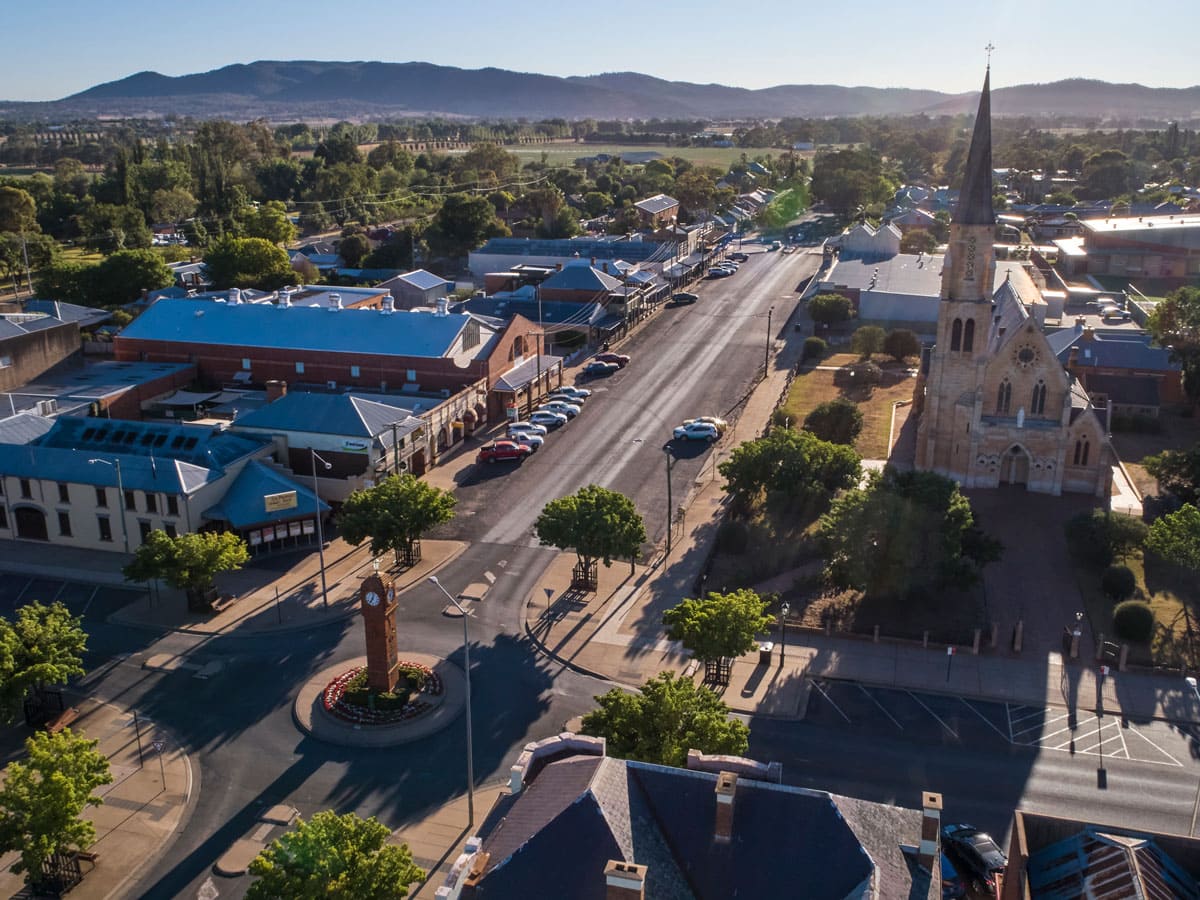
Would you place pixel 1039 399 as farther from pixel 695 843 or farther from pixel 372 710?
pixel 695 843

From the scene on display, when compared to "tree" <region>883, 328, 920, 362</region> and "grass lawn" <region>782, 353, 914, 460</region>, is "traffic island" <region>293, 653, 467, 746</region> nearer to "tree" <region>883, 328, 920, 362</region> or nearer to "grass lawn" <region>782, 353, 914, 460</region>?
"grass lawn" <region>782, 353, 914, 460</region>

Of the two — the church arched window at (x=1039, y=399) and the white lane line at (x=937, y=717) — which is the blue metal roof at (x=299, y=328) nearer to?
the church arched window at (x=1039, y=399)

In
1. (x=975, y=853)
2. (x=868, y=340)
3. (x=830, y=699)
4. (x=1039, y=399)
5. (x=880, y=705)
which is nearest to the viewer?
(x=975, y=853)

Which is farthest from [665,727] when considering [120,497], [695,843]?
[120,497]

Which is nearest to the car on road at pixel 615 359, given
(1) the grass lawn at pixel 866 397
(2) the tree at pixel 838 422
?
(1) the grass lawn at pixel 866 397

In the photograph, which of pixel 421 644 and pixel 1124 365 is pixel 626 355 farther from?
pixel 421 644

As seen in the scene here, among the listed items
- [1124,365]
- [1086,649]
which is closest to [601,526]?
[1086,649]

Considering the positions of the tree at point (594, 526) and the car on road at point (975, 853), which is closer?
the car on road at point (975, 853)

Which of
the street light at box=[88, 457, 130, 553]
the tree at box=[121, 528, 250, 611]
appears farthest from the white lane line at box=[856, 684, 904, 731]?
the street light at box=[88, 457, 130, 553]
